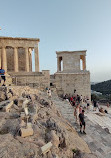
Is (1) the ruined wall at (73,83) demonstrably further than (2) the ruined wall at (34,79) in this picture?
Yes

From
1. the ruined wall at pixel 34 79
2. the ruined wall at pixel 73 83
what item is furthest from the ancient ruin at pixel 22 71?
the ruined wall at pixel 73 83

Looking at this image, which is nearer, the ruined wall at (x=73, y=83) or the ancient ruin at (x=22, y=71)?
the ancient ruin at (x=22, y=71)

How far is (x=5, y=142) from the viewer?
8.45 feet

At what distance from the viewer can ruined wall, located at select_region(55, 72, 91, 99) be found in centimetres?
1545

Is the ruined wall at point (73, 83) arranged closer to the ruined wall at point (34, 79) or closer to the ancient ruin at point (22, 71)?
the ruined wall at point (34, 79)

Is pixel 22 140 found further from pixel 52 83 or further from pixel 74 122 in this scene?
pixel 52 83

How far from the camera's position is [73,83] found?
51.1 ft

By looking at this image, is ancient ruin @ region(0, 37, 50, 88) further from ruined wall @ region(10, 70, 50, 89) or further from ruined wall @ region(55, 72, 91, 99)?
ruined wall @ region(55, 72, 91, 99)

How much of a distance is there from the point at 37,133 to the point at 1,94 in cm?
355

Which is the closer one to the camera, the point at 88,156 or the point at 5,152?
the point at 5,152

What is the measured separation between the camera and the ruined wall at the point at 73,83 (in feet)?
50.7

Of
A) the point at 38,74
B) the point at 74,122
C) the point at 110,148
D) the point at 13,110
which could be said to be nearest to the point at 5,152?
the point at 13,110

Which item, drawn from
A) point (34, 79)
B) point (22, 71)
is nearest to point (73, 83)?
point (34, 79)

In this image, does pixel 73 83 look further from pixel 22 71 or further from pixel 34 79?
pixel 22 71
